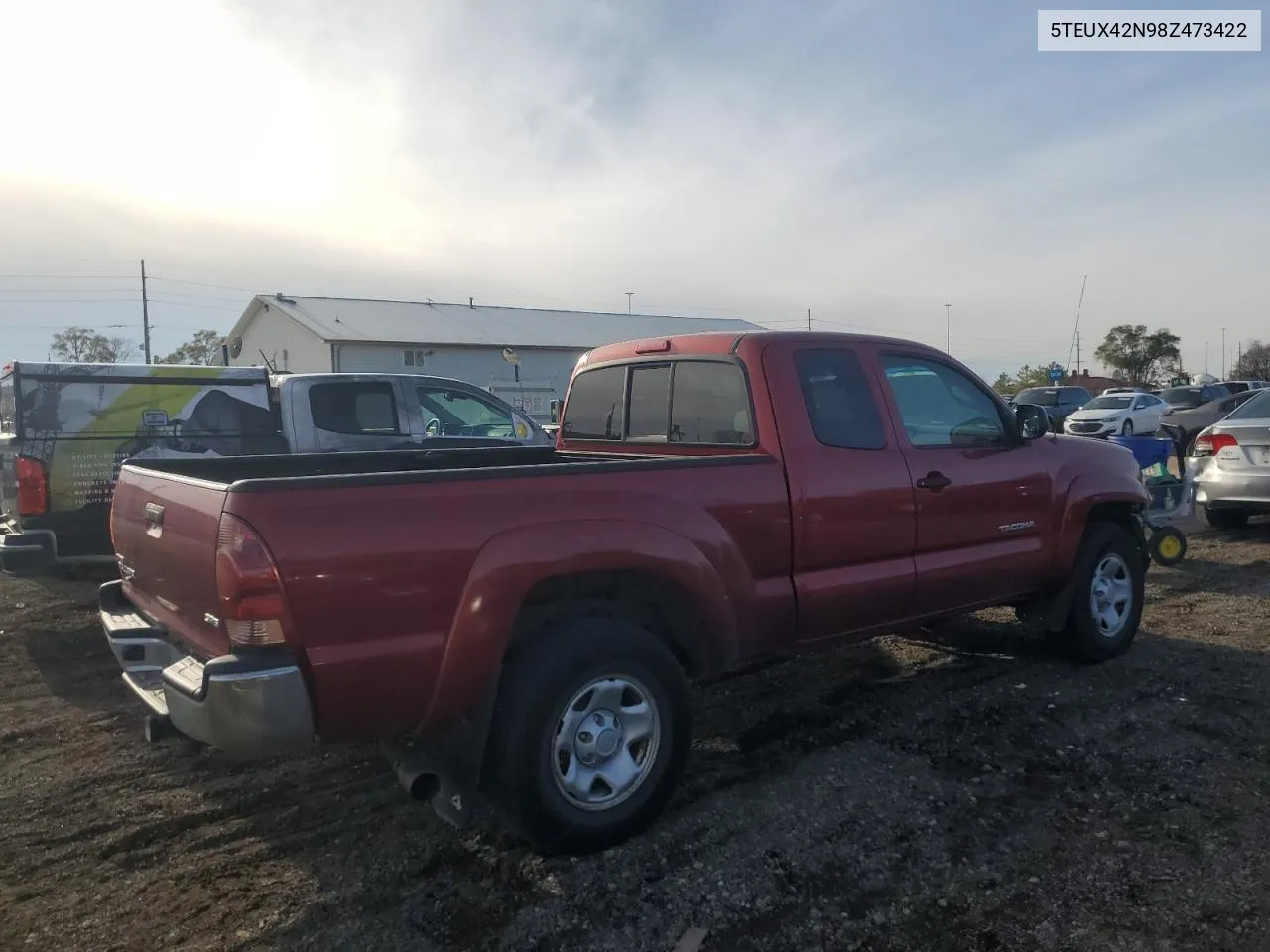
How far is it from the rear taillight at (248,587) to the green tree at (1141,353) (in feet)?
203

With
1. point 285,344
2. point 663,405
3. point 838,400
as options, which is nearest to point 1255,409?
point 838,400

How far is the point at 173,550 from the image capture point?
10.9 ft

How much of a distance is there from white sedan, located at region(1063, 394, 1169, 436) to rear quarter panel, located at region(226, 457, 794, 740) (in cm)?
2192

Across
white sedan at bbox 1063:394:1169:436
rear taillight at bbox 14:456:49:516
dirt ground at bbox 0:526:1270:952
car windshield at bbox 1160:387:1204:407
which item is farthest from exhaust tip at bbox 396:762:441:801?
white sedan at bbox 1063:394:1169:436

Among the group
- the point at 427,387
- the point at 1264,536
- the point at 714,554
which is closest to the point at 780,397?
the point at 714,554

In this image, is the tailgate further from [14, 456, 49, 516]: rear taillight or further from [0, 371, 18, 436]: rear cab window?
[0, 371, 18, 436]: rear cab window

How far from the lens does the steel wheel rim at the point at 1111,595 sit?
5.51 m

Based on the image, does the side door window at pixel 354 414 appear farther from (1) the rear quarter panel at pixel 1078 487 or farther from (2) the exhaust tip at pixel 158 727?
(1) the rear quarter panel at pixel 1078 487

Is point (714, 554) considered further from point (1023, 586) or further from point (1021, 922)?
point (1023, 586)

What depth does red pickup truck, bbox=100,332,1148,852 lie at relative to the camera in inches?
113

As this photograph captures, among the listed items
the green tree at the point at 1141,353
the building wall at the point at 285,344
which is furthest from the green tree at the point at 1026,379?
the building wall at the point at 285,344

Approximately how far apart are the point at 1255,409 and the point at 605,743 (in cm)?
904

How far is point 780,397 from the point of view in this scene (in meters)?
4.17

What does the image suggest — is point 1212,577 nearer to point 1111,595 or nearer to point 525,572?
point 1111,595
